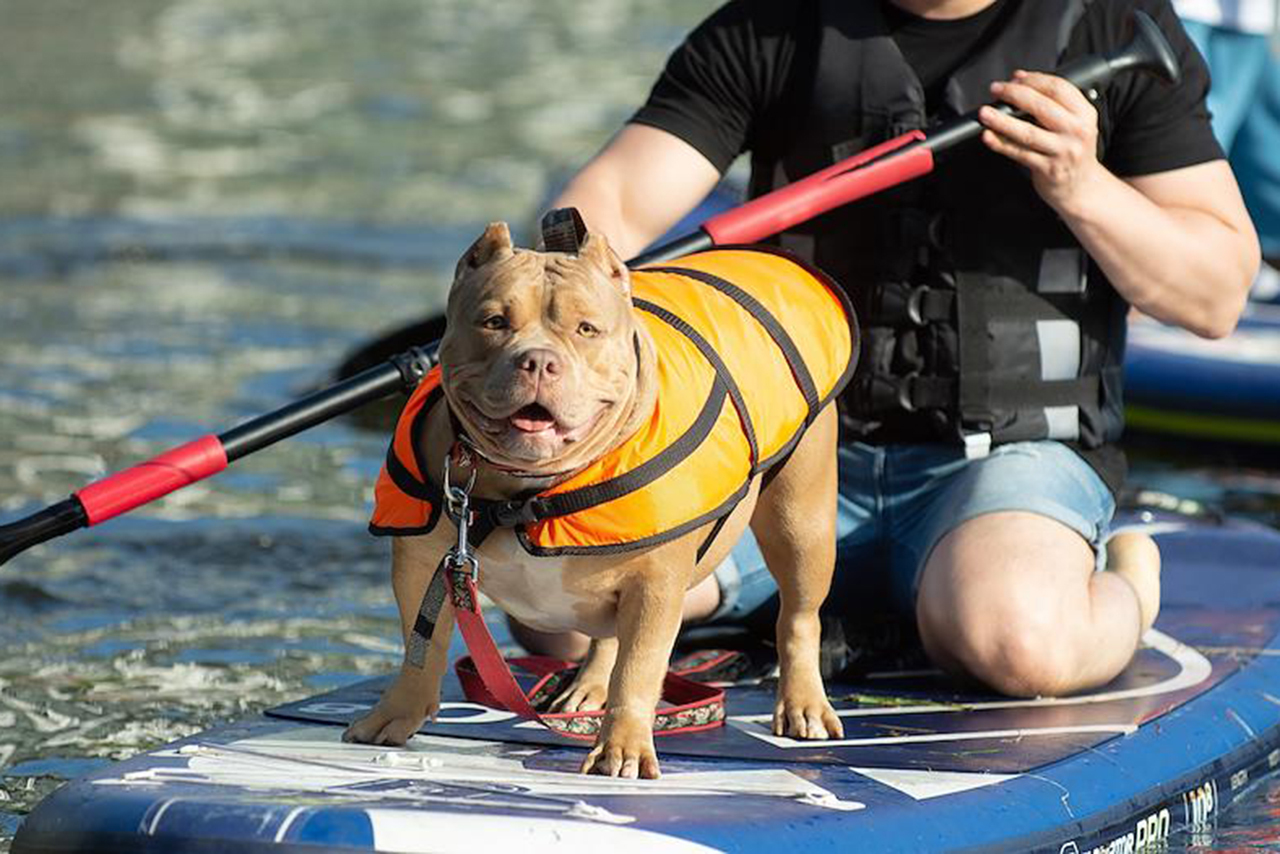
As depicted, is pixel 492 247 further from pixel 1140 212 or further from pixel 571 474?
pixel 1140 212

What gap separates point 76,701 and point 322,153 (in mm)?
9245

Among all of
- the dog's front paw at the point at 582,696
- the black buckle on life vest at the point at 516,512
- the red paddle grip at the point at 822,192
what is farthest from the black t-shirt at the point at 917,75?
the black buckle on life vest at the point at 516,512

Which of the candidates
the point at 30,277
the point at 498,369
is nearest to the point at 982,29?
the point at 498,369

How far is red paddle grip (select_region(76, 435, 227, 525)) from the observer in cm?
371

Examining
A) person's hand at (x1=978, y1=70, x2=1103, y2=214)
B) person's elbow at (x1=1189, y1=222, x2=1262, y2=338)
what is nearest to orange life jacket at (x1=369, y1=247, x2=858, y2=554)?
person's hand at (x1=978, y1=70, x2=1103, y2=214)

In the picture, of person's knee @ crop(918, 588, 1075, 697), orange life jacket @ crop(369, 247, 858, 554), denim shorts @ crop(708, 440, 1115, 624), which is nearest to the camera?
orange life jacket @ crop(369, 247, 858, 554)

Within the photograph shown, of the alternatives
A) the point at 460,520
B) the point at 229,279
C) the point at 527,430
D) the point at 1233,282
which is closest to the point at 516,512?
the point at 460,520

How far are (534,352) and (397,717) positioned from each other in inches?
29.7

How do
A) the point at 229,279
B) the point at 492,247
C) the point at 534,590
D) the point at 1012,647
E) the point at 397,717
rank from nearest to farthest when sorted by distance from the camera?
the point at 492,247, the point at 534,590, the point at 397,717, the point at 1012,647, the point at 229,279

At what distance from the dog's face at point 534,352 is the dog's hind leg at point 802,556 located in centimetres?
54

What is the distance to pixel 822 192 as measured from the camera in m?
4.16

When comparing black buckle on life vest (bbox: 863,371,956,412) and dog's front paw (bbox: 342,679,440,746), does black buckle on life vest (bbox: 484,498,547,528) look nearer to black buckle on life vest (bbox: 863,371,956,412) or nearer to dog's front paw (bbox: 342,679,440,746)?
dog's front paw (bbox: 342,679,440,746)

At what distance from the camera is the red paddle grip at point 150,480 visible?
371 centimetres

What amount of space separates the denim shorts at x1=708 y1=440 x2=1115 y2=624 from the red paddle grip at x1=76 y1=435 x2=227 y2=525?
100 centimetres
